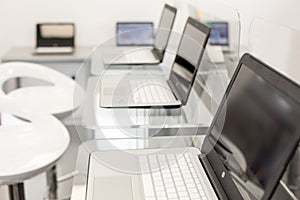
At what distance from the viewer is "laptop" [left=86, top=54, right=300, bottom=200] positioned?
79 cm

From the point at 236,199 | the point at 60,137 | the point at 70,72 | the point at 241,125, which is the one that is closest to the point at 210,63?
the point at 60,137

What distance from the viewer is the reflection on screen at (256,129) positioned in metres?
0.77

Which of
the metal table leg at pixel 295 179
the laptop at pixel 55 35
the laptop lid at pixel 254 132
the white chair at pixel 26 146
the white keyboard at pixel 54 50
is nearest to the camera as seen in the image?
the laptop lid at pixel 254 132

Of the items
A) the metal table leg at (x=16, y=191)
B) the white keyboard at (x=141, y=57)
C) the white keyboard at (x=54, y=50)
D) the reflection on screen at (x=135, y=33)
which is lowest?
the metal table leg at (x=16, y=191)

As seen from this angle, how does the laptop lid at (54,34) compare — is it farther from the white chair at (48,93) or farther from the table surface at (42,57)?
the white chair at (48,93)

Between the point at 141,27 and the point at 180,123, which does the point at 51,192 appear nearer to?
the point at 180,123

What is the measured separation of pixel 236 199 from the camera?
2.94ft

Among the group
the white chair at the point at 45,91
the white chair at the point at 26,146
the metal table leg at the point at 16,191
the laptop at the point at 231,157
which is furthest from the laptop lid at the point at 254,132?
the white chair at the point at 45,91

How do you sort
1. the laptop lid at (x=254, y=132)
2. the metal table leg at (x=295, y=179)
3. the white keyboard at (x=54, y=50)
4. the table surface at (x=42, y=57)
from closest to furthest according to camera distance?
the laptop lid at (x=254, y=132), the metal table leg at (x=295, y=179), the table surface at (x=42, y=57), the white keyboard at (x=54, y=50)

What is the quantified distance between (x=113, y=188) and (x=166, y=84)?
87 centimetres

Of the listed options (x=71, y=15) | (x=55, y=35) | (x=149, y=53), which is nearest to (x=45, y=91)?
(x=149, y=53)

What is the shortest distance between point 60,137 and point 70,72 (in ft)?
4.77

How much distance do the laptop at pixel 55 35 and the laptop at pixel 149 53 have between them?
84cm

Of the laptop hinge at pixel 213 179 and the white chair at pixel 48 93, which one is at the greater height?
the laptop hinge at pixel 213 179
